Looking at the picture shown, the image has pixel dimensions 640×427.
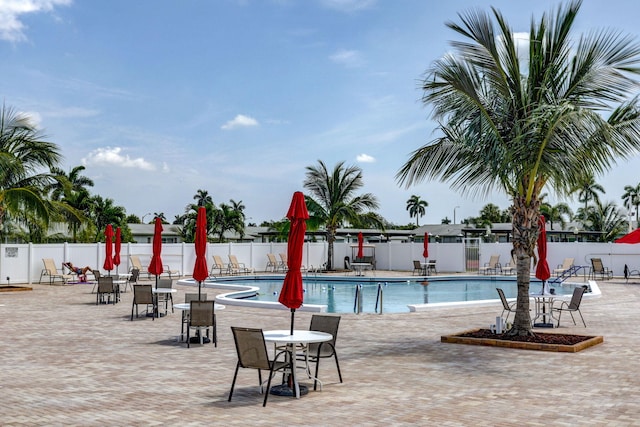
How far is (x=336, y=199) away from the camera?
3641 centimetres

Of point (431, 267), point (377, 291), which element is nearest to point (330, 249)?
point (431, 267)

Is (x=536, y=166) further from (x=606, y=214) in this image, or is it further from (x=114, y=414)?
(x=606, y=214)

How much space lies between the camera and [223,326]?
13578 millimetres

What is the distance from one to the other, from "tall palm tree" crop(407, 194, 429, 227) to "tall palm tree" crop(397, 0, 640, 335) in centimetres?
10390

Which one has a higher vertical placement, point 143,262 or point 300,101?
point 300,101

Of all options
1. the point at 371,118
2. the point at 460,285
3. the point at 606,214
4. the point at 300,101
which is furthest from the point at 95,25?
the point at 606,214

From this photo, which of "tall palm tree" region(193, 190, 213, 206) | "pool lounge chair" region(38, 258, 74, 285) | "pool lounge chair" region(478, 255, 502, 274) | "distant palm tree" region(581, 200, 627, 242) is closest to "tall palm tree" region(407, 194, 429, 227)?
"tall palm tree" region(193, 190, 213, 206)

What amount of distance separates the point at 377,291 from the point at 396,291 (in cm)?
500

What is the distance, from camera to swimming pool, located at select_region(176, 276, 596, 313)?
2025 centimetres

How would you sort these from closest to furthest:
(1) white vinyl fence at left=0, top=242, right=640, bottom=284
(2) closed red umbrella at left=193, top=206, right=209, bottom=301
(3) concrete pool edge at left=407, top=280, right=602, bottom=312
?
(2) closed red umbrella at left=193, top=206, right=209, bottom=301 < (3) concrete pool edge at left=407, top=280, right=602, bottom=312 < (1) white vinyl fence at left=0, top=242, right=640, bottom=284

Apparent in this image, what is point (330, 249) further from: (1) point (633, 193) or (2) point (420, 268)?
(1) point (633, 193)

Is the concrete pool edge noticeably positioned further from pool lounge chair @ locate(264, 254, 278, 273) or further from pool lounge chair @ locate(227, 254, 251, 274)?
pool lounge chair @ locate(264, 254, 278, 273)

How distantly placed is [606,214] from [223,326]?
49.6 m

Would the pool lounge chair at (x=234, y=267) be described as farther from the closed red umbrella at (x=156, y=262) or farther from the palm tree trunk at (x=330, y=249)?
the closed red umbrella at (x=156, y=262)
